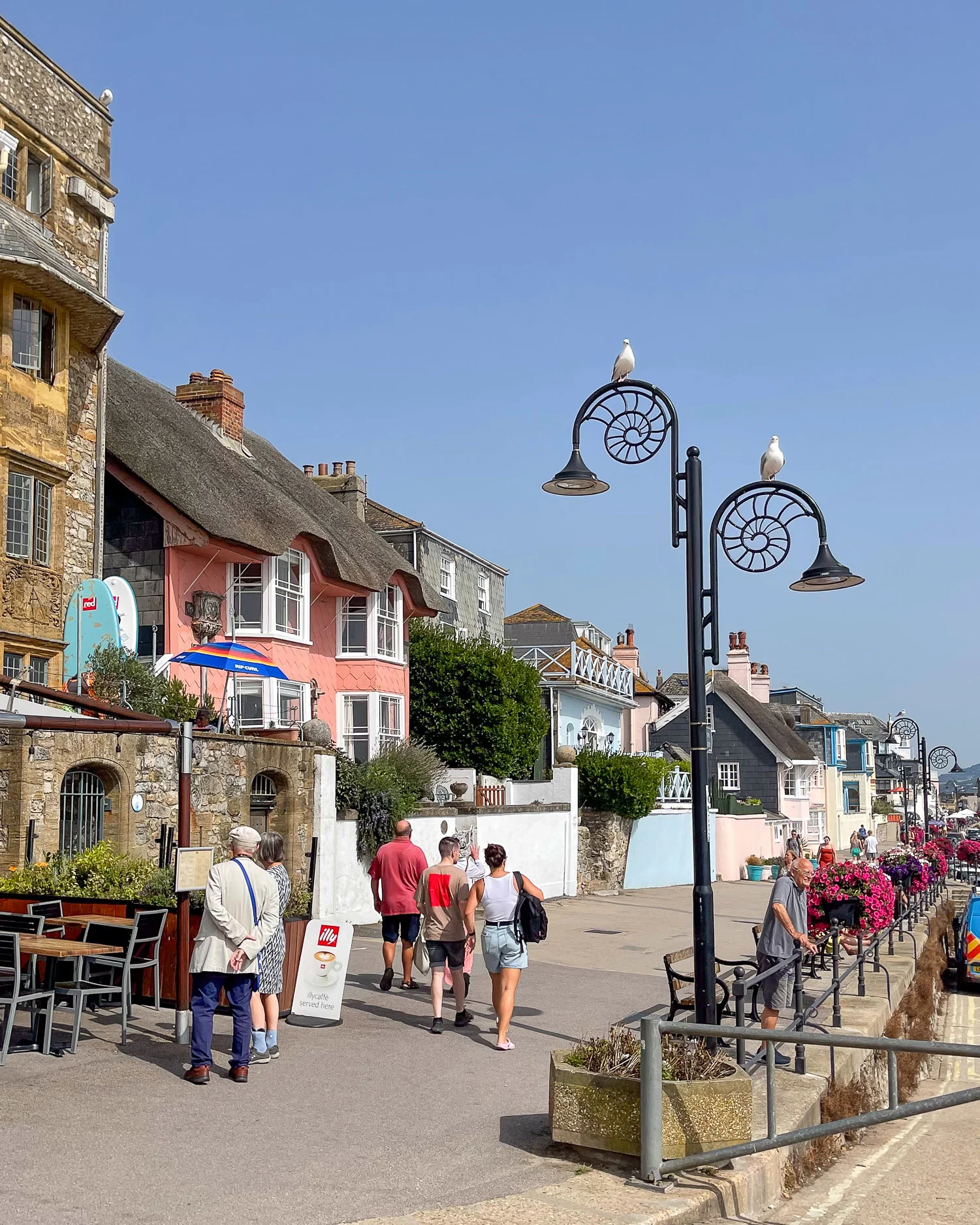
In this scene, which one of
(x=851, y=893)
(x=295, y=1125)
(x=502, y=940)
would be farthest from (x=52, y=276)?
(x=295, y=1125)

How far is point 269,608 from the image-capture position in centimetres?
2430

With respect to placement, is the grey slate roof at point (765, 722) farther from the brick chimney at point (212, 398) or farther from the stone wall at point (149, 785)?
the stone wall at point (149, 785)

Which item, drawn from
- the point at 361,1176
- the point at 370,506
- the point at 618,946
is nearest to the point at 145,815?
the point at 618,946

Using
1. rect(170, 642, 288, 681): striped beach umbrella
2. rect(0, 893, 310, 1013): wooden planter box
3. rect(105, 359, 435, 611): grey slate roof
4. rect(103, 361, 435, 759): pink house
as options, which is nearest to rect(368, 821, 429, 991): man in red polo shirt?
rect(0, 893, 310, 1013): wooden planter box

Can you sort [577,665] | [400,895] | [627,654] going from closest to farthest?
1. [400,895]
2. [577,665]
3. [627,654]

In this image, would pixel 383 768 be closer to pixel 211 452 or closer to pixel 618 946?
pixel 618 946

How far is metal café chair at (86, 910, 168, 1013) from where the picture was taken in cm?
968

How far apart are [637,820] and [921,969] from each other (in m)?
13.0

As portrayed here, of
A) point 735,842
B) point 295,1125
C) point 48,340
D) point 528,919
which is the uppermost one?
point 48,340

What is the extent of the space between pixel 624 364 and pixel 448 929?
5046mm

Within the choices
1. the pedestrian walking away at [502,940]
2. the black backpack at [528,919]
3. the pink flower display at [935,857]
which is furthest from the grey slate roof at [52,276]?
the pink flower display at [935,857]

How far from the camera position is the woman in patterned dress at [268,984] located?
855cm

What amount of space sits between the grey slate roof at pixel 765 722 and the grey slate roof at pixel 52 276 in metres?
35.4

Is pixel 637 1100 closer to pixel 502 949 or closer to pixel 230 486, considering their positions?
pixel 502 949
